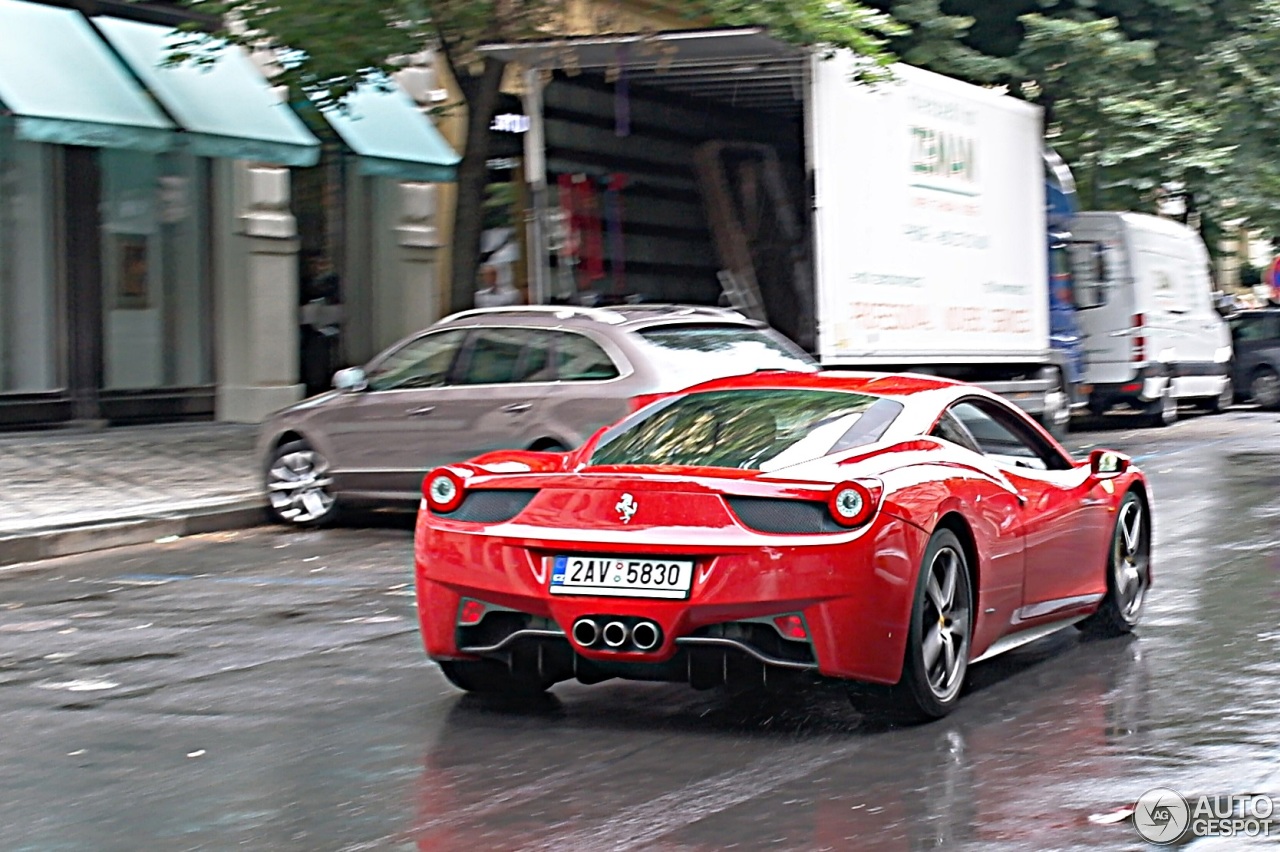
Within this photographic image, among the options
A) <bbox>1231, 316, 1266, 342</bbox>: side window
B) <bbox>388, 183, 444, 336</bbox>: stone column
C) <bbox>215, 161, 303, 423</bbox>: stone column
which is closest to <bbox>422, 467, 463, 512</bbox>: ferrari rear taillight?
<bbox>215, 161, 303, 423</bbox>: stone column

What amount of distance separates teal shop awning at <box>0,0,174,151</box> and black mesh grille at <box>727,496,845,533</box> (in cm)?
1245

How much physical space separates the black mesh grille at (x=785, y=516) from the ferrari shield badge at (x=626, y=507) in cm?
34

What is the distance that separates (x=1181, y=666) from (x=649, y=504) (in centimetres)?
252

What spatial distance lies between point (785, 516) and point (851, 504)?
0.21 metres

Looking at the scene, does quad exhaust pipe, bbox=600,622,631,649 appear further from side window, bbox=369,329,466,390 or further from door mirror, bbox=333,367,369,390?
door mirror, bbox=333,367,369,390

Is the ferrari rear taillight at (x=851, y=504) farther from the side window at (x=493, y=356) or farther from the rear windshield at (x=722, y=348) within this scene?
the side window at (x=493, y=356)

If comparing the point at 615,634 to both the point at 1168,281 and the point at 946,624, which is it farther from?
the point at 1168,281

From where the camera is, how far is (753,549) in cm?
630

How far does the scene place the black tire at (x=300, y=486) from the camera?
14078 millimetres

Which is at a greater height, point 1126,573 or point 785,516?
point 785,516

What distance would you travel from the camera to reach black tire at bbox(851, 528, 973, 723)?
6520mm

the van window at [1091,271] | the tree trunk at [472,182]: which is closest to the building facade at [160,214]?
the tree trunk at [472,182]

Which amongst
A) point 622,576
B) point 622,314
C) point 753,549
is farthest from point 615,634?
point 622,314

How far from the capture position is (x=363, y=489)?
45.4 ft
